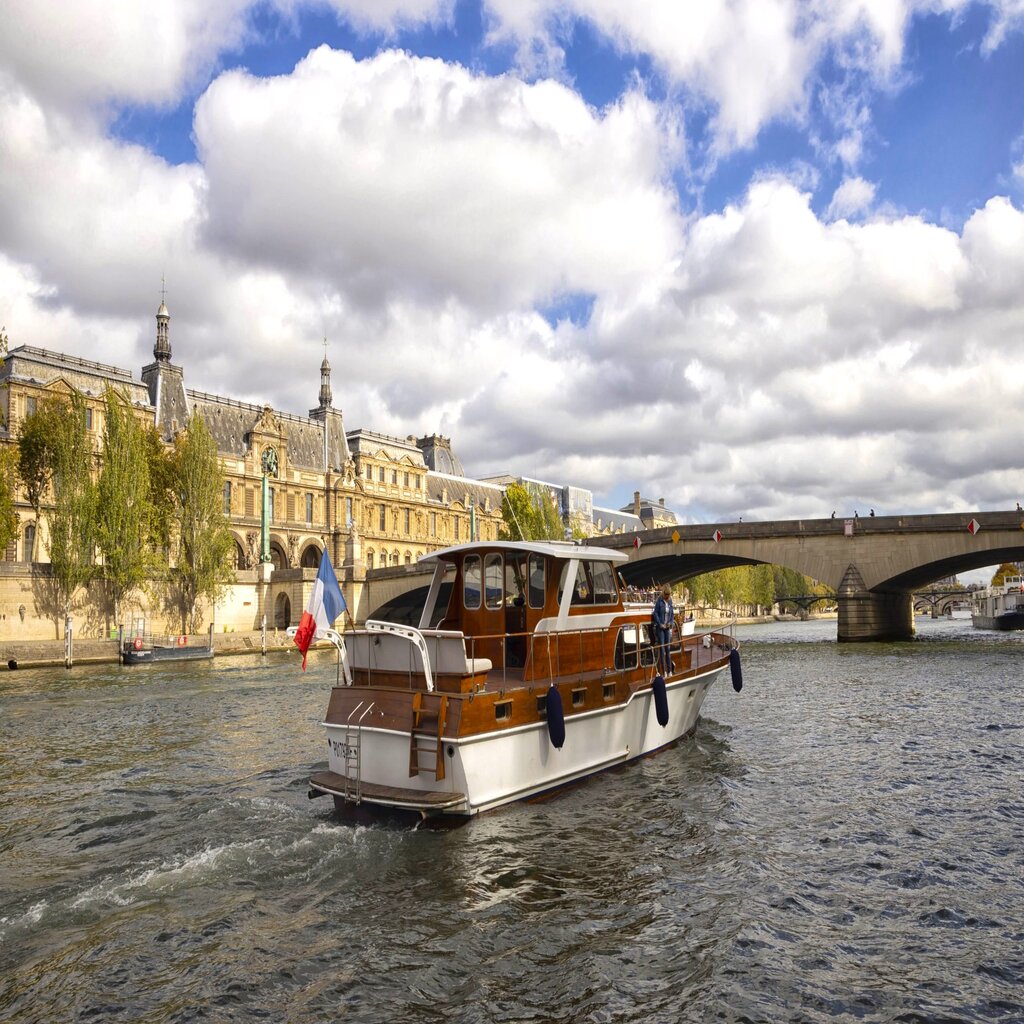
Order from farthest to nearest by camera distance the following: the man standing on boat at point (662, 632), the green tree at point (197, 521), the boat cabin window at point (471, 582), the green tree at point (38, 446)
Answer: the green tree at point (197, 521) → the green tree at point (38, 446) → the man standing on boat at point (662, 632) → the boat cabin window at point (471, 582)

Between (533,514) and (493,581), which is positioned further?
(533,514)

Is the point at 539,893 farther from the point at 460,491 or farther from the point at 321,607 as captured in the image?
the point at 460,491

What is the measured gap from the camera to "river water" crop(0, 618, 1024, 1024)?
28.9ft

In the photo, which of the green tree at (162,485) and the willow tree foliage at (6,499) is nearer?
the willow tree foliage at (6,499)

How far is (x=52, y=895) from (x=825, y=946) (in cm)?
967

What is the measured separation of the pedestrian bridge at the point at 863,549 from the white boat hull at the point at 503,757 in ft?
138

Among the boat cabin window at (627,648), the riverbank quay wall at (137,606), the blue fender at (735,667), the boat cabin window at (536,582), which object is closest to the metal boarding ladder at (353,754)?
the boat cabin window at (536,582)

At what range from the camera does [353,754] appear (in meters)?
14.7

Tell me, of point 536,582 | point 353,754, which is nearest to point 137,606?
point 536,582

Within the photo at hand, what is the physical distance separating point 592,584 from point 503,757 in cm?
537

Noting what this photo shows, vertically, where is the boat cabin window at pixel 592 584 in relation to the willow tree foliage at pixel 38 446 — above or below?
below

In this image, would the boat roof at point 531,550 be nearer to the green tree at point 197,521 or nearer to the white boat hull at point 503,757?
the white boat hull at point 503,757

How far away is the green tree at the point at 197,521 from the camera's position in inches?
2589

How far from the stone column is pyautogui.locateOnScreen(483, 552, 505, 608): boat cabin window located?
4475 cm
